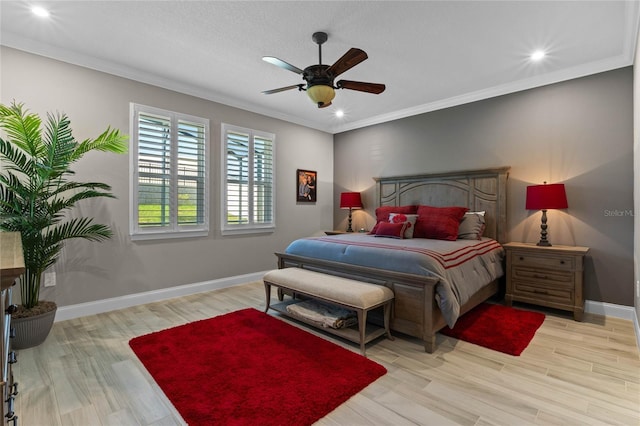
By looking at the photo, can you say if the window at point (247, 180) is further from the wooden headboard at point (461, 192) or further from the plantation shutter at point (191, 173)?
the wooden headboard at point (461, 192)

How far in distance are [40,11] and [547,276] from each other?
17.2ft

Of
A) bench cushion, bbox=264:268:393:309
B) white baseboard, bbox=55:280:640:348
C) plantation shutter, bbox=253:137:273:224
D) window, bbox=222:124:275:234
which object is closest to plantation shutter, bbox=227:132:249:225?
window, bbox=222:124:275:234

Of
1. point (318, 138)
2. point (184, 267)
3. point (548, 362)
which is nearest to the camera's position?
point (548, 362)

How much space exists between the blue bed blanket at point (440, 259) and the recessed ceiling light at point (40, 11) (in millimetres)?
3013

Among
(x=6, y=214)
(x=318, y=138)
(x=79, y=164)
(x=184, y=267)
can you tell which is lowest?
(x=184, y=267)

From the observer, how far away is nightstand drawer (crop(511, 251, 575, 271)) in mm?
3172

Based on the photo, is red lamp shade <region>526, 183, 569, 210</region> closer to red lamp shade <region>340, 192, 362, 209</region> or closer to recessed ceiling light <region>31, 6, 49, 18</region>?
red lamp shade <region>340, 192, 362, 209</region>

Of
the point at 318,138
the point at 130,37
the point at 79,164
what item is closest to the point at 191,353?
the point at 79,164

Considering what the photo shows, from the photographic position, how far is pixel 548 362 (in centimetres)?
231

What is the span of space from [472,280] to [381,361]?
4.05 ft

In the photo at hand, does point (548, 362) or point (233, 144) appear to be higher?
A: point (233, 144)

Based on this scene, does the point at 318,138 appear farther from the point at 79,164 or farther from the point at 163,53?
the point at 79,164

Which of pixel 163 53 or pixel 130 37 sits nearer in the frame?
pixel 130 37

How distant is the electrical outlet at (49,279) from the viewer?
3033mm
